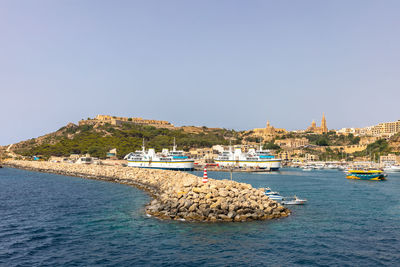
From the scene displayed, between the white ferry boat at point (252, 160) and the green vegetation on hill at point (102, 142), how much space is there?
44.0m

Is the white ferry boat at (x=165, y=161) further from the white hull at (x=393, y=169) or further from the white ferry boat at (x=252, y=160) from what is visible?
the white hull at (x=393, y=169)

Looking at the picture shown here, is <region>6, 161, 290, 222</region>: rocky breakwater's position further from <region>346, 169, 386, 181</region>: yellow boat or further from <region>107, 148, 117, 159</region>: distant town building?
<region>107, 148, 117, 159</region>: distant town building

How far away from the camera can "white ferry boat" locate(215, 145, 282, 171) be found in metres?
105

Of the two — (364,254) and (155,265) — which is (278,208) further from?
(155,265)

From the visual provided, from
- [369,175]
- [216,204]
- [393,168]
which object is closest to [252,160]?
[369,175]

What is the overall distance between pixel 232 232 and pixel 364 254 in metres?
8.24

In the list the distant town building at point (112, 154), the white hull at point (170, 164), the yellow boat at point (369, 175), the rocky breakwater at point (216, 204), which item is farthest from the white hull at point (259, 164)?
the rocky breakwater at point (216, 204)

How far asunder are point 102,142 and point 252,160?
251ft

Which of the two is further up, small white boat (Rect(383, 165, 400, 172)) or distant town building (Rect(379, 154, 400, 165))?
distant town building (Rect(379, 154, 400, 165))

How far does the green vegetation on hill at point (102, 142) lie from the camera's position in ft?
452

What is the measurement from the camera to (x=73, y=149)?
13862cm

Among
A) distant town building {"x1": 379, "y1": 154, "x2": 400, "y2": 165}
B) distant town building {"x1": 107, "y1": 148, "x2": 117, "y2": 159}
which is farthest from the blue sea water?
distant town building {"x1": 379, "y1": 154, "x2": 400, "y2": 165}

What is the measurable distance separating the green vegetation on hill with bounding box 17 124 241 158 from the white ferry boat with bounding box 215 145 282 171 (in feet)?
144

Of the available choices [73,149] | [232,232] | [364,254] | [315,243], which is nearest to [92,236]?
[232,232]
